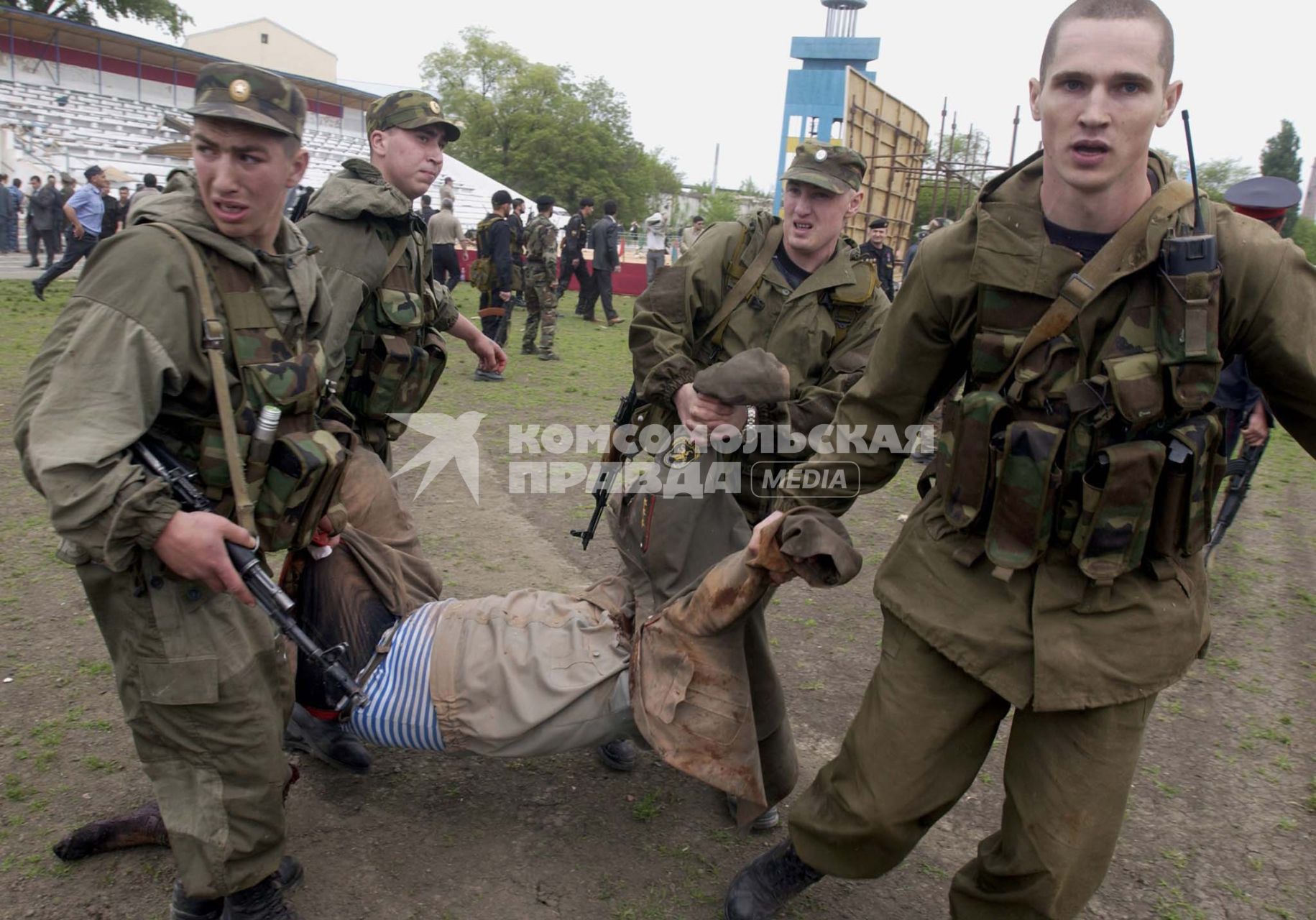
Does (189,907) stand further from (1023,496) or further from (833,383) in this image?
(833,383)

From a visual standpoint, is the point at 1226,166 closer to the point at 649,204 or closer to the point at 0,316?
the point at 649,204

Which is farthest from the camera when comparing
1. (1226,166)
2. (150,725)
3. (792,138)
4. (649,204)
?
(649,204)

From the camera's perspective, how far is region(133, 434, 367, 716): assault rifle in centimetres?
216

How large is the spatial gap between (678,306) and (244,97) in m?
1.63

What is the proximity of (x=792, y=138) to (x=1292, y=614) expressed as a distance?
19406 mm

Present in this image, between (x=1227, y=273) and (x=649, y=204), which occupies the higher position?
(x=649, y=204)

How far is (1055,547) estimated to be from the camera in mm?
2107

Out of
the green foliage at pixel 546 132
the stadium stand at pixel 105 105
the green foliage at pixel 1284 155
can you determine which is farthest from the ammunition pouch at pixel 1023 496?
the green foliage at pixel 546 132

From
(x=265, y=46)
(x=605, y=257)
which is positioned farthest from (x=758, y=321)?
(x=265, y=46)

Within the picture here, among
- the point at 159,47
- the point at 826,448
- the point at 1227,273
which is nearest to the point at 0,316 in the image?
the point at 826,448

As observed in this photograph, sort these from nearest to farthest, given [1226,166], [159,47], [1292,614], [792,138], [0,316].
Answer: [1292,614], [0,316], [792,138], [159,47], [1226,166]

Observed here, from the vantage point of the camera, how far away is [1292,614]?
5191 mm

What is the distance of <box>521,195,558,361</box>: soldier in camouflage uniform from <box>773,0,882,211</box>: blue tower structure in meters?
10.9

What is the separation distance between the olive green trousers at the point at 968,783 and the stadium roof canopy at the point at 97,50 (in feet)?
139
